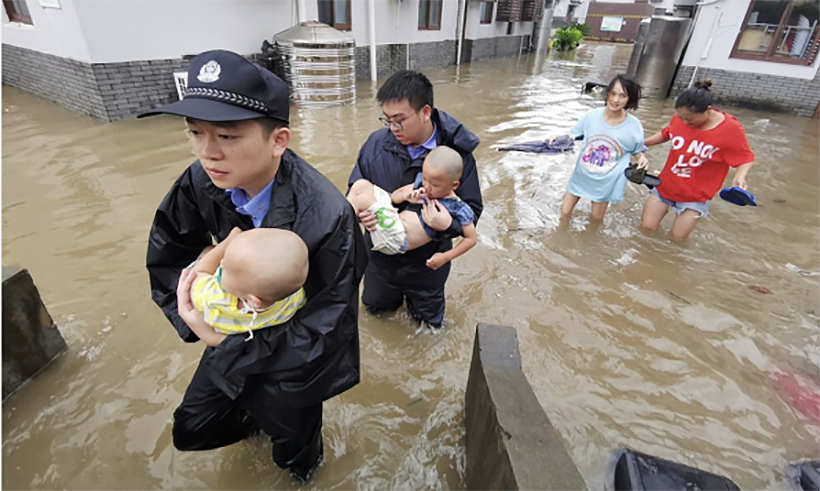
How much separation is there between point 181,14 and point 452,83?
8.50m

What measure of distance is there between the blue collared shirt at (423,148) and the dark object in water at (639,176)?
2.75 m

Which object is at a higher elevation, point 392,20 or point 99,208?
point 392,20

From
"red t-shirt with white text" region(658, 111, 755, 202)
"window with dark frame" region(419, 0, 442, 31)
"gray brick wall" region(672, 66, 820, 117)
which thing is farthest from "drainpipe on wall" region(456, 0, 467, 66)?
"red t-shirt with white text" region(658, 111, 755, 202)

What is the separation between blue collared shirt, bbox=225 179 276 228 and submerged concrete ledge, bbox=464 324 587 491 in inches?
52.1

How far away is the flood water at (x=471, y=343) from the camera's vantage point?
2430mm

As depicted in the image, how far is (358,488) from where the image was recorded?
2318mm

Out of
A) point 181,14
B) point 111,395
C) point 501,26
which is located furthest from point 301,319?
point 501,26

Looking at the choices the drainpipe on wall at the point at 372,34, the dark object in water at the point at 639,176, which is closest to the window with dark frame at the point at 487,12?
the drainpipe on wall at the point at 372,34

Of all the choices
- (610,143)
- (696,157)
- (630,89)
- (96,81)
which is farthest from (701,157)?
(96,81)

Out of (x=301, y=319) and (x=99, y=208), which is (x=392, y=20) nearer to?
(x=99, y=208)

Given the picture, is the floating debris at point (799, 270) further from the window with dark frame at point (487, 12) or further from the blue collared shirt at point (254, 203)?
the window with dark frame at point (487, 12)

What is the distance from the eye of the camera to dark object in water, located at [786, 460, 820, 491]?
2.25 m

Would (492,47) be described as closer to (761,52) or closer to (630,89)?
(761,52)

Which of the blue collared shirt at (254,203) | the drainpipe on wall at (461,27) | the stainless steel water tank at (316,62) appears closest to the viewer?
the blue collared shirt at (254,203)
